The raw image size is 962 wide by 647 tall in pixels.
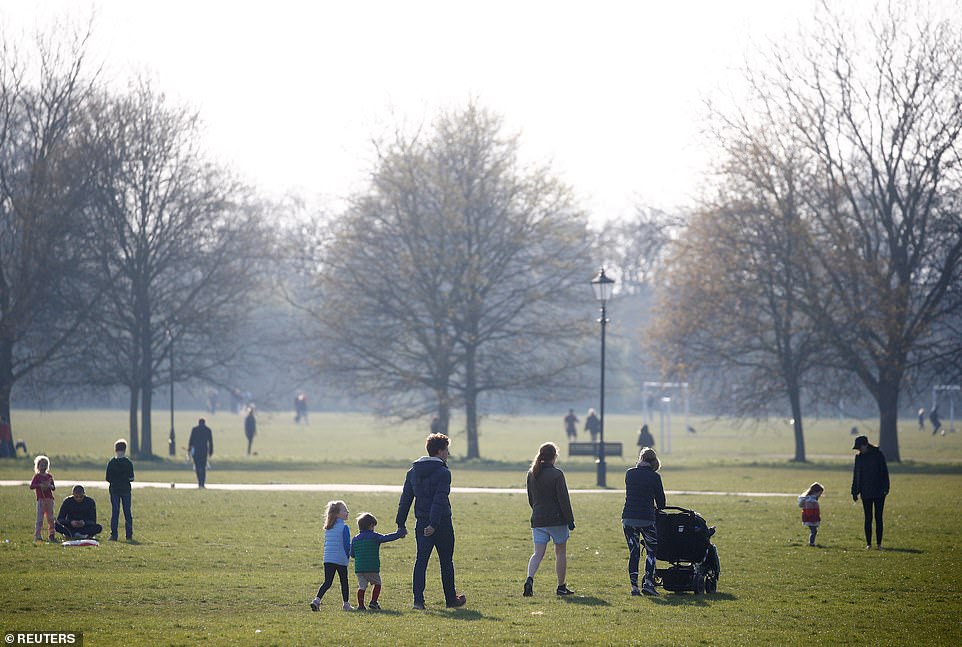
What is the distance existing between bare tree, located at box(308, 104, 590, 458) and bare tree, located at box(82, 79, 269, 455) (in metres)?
3.88

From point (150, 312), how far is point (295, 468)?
9.29 meters

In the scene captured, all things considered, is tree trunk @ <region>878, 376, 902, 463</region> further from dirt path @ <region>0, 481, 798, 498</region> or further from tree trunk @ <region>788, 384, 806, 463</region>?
dirt path @ <region>0, 481, 798, 498</region>

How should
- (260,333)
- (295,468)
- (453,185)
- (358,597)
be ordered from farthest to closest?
(260,333)
(453,185)
(295,468)
(358,597)

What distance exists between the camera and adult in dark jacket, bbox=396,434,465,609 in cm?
1254

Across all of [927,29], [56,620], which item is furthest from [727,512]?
[927,29]

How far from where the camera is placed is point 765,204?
44.7 m

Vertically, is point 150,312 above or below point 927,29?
below

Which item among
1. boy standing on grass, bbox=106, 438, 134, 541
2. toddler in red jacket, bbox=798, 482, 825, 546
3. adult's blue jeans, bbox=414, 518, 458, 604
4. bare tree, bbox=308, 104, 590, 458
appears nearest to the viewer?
adult's blue jeans, bbox=414, 518, 458, 604

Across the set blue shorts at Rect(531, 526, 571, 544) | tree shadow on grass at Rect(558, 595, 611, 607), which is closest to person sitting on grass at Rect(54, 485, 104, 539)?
blue shorts at Rect(531, 526, 571, 544)

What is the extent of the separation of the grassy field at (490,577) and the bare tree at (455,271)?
41.6 feet

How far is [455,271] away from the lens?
4547cm

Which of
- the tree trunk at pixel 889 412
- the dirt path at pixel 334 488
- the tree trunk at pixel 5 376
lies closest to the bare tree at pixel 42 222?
A: the tree trunk at pixel 5 376

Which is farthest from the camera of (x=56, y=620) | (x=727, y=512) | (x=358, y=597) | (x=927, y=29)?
(x=927, y=29)

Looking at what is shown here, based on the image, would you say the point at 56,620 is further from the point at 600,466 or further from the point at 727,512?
the point at 600,466
